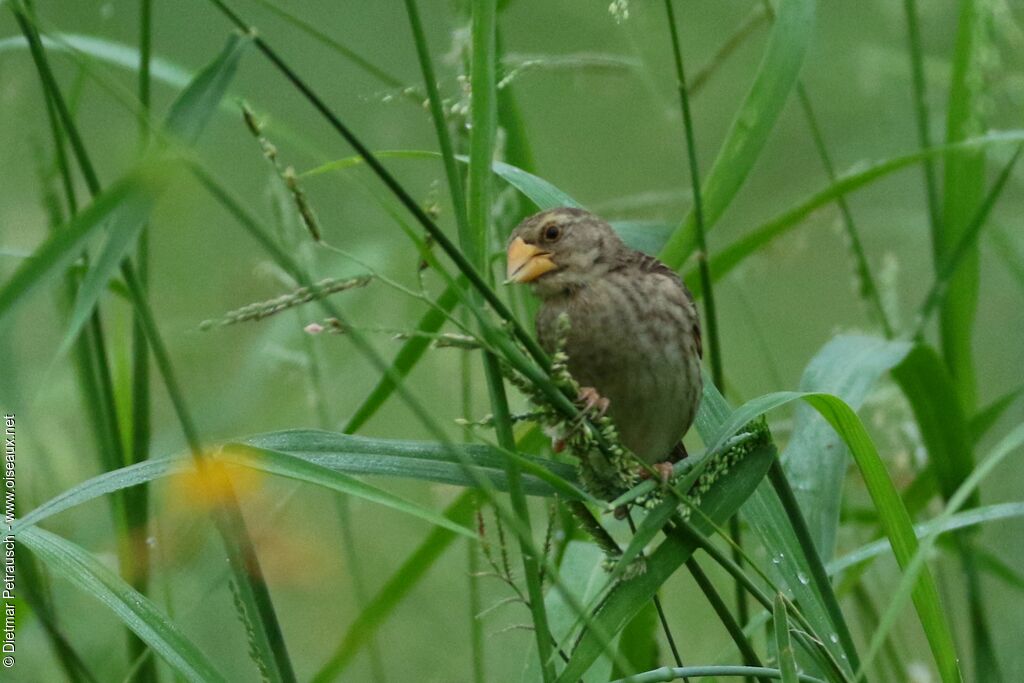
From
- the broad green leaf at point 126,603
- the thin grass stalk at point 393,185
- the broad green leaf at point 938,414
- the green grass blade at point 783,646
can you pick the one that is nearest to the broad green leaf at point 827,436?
Result: the broad green leaf at point 938,414

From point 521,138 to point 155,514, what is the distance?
0.91 metres

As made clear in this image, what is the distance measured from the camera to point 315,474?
140cm

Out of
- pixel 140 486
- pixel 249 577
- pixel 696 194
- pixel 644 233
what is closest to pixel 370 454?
pixel 249 577

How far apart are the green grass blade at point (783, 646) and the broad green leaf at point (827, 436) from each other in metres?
0.62

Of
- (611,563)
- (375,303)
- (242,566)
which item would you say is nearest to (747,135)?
(611,563)

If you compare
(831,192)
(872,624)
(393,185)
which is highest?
(393,185)

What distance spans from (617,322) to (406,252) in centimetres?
190

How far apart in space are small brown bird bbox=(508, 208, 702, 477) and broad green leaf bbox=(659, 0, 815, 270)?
0.78ft

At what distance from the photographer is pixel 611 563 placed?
5.09 feet

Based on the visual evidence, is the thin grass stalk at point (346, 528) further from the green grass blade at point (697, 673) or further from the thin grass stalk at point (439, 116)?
the thin grass stalk at point (439, 116)

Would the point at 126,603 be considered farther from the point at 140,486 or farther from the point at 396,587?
the point at 396,587

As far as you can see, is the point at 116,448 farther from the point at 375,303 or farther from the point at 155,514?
the point at 375,303

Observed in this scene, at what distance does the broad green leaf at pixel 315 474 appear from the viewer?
4.49 ft

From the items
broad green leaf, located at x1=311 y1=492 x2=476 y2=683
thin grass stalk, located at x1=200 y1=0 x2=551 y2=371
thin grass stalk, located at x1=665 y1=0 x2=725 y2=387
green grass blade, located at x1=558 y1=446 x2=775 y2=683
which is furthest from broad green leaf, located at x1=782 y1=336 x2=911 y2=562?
thin grass stalk, located at x1=200 y1=0 x2=551 y2=371
